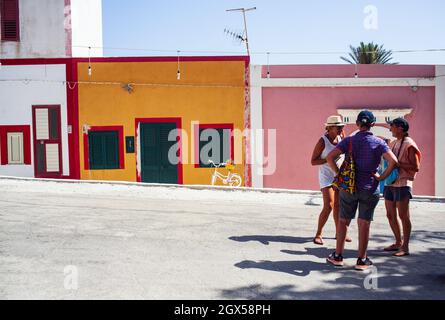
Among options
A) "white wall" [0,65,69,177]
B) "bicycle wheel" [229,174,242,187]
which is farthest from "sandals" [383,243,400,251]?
"white wall" [0,65,69,177]

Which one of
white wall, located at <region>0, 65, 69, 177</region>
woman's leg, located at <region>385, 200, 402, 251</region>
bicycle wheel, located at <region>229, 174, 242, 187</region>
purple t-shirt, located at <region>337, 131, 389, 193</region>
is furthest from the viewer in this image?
white wall, located at <region>0, 65, 69, 177</region>

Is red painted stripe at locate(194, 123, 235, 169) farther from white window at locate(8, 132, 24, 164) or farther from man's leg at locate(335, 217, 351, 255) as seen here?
man's leg at locate(335, 217, 351, 255)

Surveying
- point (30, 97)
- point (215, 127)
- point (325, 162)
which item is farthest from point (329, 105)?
point (325, 162)

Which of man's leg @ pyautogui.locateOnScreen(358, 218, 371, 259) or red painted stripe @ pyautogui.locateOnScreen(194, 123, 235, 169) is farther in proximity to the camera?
red painted stripe @ pyautogui.locateOnScreen(194, 123, 235, 169)

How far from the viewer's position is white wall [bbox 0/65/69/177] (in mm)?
16844

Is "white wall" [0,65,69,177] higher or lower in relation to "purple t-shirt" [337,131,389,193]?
higher

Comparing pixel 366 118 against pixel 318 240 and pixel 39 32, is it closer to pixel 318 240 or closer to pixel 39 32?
pixel 318 240

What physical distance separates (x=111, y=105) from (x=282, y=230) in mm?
11079

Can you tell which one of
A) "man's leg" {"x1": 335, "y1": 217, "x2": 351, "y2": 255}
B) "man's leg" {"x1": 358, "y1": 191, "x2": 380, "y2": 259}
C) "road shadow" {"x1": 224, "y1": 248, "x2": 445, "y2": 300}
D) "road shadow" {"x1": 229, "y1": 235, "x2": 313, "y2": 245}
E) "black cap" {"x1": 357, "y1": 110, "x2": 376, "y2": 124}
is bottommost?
"road shadow" {"x1": 224, "y1": 248, "x2": 445, "y2": 300}

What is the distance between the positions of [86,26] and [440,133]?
15171mm

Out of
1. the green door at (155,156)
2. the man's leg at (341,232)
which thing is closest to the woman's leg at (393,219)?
the man's leg at (341,232)

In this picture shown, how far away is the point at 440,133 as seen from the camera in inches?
650

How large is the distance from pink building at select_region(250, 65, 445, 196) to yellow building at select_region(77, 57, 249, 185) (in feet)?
2.66
